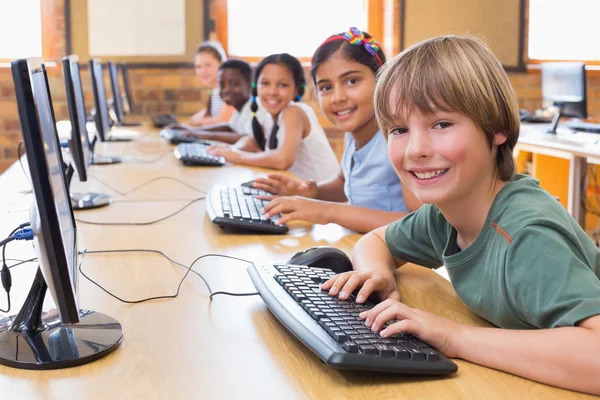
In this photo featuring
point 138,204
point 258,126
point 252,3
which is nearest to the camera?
point 138,204

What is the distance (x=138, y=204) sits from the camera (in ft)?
6.91

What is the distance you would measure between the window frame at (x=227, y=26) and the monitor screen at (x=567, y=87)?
62.4 inches

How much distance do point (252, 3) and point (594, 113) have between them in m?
2.66

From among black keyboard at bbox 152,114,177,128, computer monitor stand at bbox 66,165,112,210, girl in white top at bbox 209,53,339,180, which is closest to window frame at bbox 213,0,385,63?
black keyboard at bbox 152,114,177,128

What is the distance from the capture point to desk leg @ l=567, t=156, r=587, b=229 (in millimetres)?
3422

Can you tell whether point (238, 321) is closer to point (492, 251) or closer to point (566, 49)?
point (492, 251)

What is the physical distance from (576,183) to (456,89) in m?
2.64

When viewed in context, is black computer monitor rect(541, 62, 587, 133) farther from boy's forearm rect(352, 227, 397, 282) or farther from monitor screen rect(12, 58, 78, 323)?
monitor screen rect(12, 58, 78, 323)

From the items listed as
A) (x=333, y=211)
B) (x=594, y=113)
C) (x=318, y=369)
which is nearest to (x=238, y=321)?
(x=318, y=369)

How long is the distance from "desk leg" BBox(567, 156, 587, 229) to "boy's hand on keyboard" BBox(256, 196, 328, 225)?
2.04 meters

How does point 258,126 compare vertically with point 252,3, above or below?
below

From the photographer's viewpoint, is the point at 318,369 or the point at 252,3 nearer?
the point at 318,369

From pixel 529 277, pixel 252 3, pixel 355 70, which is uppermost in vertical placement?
pixel 252 3

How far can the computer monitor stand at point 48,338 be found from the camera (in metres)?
0.93
